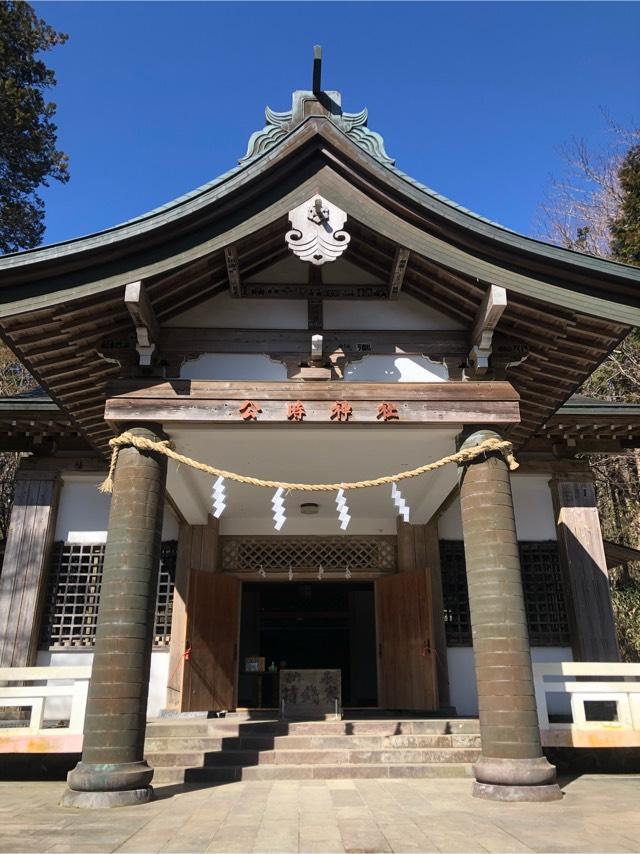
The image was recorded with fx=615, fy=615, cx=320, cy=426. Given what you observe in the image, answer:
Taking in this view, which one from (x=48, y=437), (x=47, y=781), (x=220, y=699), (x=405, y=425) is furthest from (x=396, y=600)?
(x=48, y=437)

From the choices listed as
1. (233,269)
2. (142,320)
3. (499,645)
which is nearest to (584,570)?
(499,645)

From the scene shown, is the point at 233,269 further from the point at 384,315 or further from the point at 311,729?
the point at 311,729

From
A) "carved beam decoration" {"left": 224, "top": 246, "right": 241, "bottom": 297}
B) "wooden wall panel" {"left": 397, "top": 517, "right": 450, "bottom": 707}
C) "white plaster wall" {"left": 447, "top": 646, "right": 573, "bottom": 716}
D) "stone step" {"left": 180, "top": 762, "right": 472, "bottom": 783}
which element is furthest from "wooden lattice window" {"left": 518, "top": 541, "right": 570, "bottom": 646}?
"carved beam decoration" {"left": 224, "top": 246, "right": 241, "bottom": 297}

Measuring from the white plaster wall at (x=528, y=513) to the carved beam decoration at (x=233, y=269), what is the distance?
17.0 feet

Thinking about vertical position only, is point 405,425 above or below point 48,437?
below

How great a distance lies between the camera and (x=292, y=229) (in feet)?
21.7

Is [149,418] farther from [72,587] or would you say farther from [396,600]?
[396,600]

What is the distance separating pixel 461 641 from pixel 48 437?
7.50 m

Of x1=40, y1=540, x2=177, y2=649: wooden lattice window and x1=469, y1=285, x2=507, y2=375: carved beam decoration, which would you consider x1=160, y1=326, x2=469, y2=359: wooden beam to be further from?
x1=40, y1=540, x2=177, y2=649: wooden lattice window

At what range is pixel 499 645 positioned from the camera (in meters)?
5.86

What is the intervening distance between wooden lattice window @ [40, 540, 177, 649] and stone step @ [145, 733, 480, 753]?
2.65 meters

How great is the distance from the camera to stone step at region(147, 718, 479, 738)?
7613mm

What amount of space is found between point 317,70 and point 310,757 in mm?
7675

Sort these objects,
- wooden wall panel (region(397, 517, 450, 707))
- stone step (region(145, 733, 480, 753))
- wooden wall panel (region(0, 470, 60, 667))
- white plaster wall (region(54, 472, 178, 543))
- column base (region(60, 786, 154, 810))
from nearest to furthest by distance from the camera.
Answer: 1. column base (region(60, 786, 154, 810))
2. stone step (region(145, 733, 480, 753))
3. wooden wall panel (region(0, 470, 60, 667))
4. wooden wall panel (region(397, 517, 450, 707))
5. white plaster wall (region(54, 472, 178, 543))
